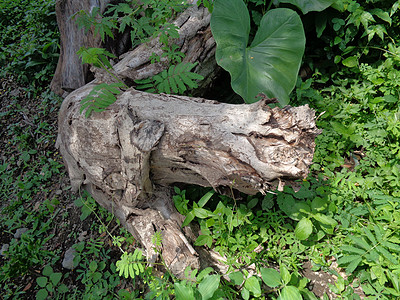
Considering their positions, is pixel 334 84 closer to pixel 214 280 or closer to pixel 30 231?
pixel 214 280

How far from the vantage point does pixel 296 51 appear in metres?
2.31

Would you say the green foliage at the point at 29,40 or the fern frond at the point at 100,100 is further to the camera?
the green foliage at the point at 29,40

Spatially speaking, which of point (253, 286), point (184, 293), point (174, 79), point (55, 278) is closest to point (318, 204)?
point (253, 286)

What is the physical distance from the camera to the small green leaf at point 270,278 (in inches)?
68.7

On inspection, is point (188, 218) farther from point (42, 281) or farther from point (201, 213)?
point (42, 281)

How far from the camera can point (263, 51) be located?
2.41m

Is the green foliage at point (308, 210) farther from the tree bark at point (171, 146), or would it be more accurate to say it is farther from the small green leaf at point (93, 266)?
the small green leaf at point (93, 266)

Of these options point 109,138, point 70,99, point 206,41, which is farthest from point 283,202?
point 70,99

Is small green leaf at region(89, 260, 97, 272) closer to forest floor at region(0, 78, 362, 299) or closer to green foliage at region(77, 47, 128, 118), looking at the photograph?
forest floor at region(0, 78, 362, 299)

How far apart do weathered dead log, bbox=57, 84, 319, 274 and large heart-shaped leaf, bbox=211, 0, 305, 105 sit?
0.41 metres

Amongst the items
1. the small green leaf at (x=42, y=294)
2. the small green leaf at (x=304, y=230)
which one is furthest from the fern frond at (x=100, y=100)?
the small green leaf at (x=304, y=230)

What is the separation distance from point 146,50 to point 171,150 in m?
1.03

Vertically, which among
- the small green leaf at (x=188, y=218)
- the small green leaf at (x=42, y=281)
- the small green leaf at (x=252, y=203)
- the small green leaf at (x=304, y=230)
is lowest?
the small green leaf at (x=42, y=281)

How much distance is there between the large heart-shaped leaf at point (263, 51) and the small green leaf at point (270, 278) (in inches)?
45.0
